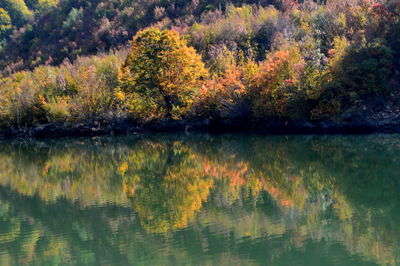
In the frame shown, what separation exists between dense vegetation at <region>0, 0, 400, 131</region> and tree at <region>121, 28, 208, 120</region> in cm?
10

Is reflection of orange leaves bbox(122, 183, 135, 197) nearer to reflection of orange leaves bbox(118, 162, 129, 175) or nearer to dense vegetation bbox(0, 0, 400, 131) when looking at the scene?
reflection of orange leaves bbox(118, 162, 129, 175)

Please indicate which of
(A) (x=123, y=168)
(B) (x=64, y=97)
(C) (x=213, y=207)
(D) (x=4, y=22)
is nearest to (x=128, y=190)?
(C) (x=213, y=207)

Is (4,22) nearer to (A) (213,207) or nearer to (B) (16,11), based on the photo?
(B) (16,11)

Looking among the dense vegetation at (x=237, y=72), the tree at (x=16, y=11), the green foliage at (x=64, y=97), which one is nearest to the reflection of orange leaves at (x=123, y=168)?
the dense vegetation at (x=237, y=72)

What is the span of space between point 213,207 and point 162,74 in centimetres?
3428

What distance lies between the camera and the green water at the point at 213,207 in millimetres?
13008

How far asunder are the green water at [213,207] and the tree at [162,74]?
17479mm

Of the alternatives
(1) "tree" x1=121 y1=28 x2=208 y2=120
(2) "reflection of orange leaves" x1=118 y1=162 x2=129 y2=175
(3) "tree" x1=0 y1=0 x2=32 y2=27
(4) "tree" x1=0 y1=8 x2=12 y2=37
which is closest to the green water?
(2) "reflection of orange leaves" x1=118 y1=162 x2=129 y2=175

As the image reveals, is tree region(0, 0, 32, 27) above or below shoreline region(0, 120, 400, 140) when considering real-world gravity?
above

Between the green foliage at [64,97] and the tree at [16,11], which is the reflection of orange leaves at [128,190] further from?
the tree at [16,11]

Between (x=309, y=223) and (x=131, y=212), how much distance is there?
679cm

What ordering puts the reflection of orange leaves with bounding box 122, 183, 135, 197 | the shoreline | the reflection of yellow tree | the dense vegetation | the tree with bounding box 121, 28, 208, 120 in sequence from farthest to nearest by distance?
the tree with bounding box 121, 28, 208, 120
the dense vegetation
the shoreline
the reflection of orange leaves with bounding box 122, 183, 135, 197
the reflection of yellow tree

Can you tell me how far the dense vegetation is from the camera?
40531 mm

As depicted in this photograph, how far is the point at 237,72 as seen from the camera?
46844 mm
